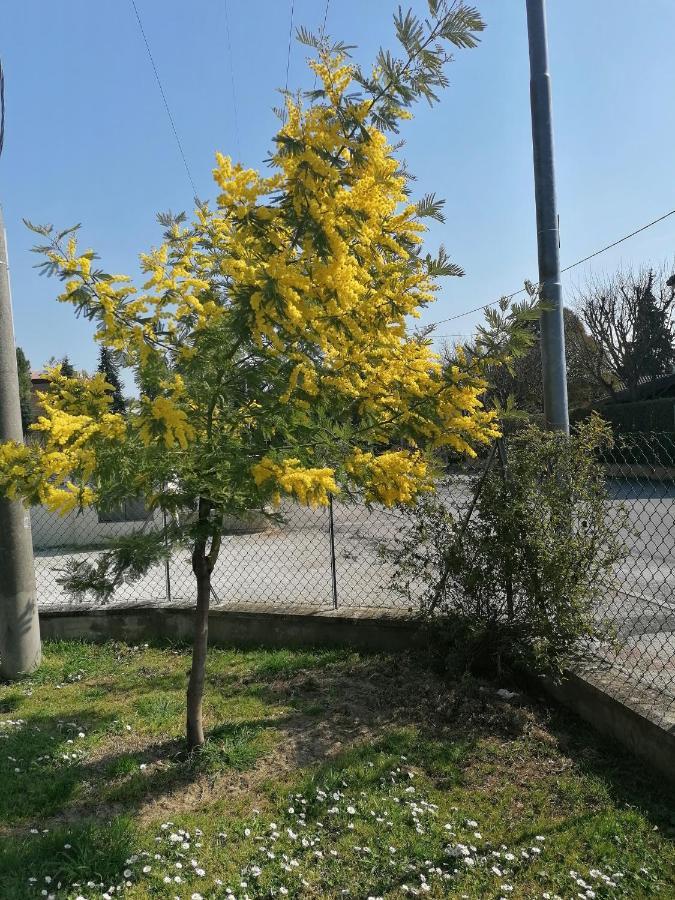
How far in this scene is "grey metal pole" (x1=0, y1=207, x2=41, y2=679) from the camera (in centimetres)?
495

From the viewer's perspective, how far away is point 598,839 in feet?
8.91

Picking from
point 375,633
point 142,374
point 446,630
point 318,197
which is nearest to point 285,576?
point 375,633

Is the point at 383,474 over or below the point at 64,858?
over

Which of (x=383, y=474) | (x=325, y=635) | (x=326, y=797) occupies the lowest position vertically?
(x=326, y=797)

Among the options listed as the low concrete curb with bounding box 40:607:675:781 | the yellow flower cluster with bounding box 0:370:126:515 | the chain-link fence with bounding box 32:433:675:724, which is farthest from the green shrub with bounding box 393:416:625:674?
the yellow flower cluster with bounding box 0:370:126:515

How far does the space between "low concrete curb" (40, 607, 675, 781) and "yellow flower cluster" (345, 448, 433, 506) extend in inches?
63.7

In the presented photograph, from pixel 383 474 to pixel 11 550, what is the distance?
11.0 ft

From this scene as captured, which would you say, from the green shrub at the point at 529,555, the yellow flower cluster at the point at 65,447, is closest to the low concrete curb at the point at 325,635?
the green shrub at the point at 529,555

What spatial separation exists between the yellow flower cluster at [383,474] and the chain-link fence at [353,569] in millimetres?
391

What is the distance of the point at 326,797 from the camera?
309cm

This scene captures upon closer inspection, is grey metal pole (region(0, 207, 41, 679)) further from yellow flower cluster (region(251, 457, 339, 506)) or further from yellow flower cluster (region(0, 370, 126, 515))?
yellow flower cluster (region(251, 457, 339, 506))

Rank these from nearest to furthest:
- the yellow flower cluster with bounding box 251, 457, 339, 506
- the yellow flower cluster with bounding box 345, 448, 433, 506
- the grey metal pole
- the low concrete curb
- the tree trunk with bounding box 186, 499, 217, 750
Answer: the yellow flower cluster with bounding box 251, 457, 339, 506, the yellow flower cluster with bounding box 345, 448, 433, 506, the low concrete curb, the tree trunk with bounding box 186, 499, 217, 750, the grey metal pole

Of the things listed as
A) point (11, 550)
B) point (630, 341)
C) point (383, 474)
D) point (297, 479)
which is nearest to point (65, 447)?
point (297, 479)

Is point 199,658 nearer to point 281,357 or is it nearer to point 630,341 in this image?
point 281,357
